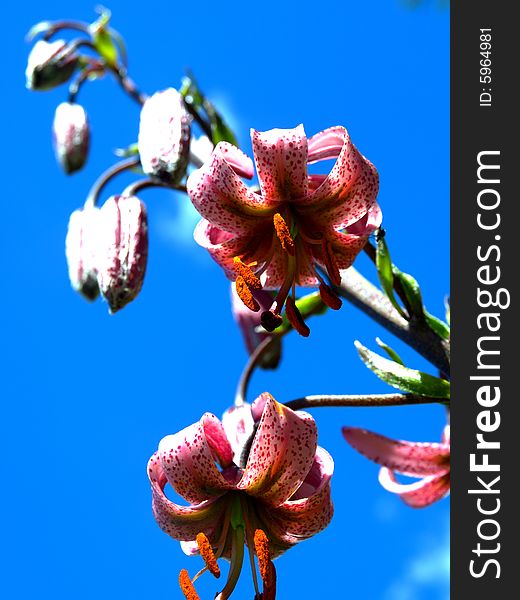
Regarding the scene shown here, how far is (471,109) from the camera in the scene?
1.52 meters

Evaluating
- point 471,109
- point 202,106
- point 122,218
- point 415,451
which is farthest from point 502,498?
point 202,106

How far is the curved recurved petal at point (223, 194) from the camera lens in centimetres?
153

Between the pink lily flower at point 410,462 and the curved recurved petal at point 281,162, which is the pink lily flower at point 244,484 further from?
the curved recurved petal at point 281,162

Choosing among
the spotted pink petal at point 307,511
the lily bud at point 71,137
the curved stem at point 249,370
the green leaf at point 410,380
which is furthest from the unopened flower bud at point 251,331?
the green leaf at point 410,380

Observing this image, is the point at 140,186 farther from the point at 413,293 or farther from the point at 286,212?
the point at 413,293

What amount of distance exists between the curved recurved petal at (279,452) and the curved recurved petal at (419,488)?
0.38m

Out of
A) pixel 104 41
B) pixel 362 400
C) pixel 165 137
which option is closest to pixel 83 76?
pixel 104 41

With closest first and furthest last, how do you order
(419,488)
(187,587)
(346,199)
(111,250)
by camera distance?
(187,587)
(346,199)
(111,250)
(419,488)

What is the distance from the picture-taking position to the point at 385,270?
1.53m

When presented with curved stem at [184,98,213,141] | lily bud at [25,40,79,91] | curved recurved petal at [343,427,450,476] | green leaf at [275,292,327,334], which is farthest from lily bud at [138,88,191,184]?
lily bud at [25,40,79,91]

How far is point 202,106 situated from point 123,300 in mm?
511

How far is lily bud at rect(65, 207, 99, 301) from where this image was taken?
72.5 inches

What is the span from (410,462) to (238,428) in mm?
373

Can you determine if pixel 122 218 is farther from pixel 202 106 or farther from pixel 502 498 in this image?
pixel 502 498
